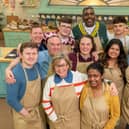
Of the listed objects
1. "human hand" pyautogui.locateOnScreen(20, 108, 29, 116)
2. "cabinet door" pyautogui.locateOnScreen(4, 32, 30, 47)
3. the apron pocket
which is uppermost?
"cabinet door" pyautogui.locateOnScreen(4, 32, 30, 47)

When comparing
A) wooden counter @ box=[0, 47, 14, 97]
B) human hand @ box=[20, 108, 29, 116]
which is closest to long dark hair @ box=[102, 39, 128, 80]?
human hand @ box=[20, 108, 29, 116]

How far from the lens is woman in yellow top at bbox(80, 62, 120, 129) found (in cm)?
264

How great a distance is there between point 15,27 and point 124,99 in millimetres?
3566

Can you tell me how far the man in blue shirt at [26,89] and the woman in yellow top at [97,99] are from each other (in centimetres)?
46

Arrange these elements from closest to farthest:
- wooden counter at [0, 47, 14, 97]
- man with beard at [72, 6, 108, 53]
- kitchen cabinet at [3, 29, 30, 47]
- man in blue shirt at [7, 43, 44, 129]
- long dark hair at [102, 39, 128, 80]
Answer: man in blue shirt at [7, 43, 44, 129] < long dark hair at [102, 39, 128, 80] < man with beard at [72, 6, 108, 53] < wooden counter at [0, 47, 14, 97] < kitchen cabinet at [3, 29, 30, 47]

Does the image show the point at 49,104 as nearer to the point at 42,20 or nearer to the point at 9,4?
the point at 42,20

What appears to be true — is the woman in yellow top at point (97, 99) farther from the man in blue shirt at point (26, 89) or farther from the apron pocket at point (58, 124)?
the man in blue shirt at point (26, 89)

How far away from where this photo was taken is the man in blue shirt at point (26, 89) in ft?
8.61

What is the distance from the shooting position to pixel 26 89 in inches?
106

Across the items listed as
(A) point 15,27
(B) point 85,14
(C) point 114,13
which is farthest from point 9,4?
(B) point 85,14

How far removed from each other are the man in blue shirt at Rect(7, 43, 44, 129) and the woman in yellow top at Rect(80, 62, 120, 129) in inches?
18.1

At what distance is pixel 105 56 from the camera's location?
305cm

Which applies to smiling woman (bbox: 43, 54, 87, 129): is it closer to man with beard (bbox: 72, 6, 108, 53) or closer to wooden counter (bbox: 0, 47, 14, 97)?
man with beard (bbox: 72, 6, 108, 53)

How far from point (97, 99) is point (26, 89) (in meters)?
0.67
